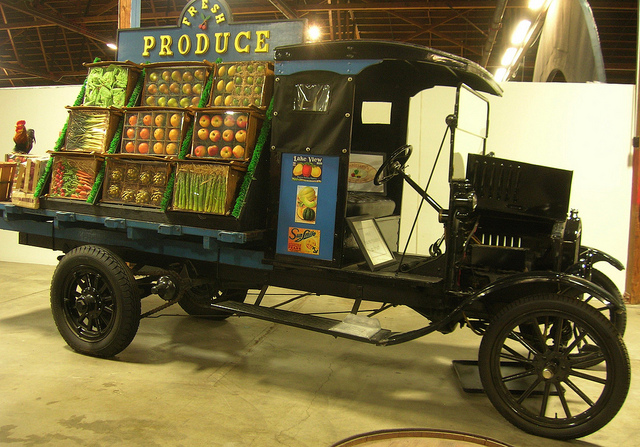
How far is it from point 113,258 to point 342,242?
1.68 metres

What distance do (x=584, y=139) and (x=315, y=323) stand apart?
4470mm

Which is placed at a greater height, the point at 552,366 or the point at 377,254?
the point at 377,254

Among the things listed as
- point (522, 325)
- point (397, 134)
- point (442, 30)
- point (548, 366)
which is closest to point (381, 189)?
point (397, 134)

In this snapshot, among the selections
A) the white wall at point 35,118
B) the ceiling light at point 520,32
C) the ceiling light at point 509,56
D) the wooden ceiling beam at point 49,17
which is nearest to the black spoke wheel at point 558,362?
the white wall at point 35,118

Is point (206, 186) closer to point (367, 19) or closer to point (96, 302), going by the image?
point (96, 302)

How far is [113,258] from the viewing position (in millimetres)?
3639

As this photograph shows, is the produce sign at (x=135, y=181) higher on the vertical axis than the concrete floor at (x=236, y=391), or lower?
higher

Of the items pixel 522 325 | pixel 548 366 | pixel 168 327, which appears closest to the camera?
pixel 548 366

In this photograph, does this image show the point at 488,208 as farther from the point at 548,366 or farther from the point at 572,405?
the point at 572,405

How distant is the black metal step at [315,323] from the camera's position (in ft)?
10.0

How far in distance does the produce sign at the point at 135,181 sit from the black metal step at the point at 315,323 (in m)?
0.94

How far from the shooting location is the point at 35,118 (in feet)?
23.3

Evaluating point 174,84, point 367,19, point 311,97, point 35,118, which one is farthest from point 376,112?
point 367,19

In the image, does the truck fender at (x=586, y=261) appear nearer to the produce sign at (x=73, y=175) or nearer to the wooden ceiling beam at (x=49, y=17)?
the produce sign at (x=73, y=175)
